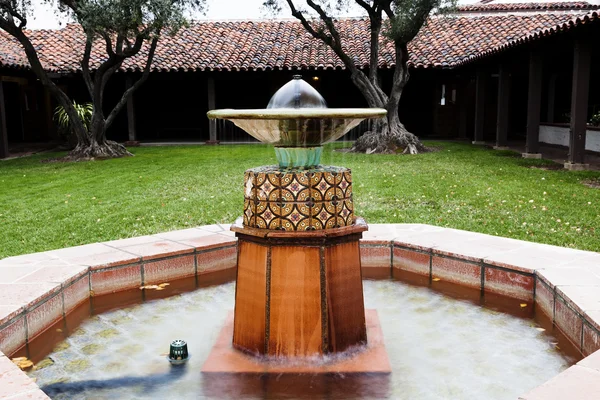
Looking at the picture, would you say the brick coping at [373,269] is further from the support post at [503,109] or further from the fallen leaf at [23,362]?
the support post at [503,109]

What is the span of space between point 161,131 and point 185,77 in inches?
90.7

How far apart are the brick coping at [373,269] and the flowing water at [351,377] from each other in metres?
0.22

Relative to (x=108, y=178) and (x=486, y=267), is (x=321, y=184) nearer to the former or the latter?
(x=486, y=267)

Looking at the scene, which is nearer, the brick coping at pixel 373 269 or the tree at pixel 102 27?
the brick coping at pixel 373 269

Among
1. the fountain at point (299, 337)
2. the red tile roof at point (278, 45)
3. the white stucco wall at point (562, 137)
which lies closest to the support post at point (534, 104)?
the white stucco wall at point (562, 137)

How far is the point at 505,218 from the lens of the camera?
259 inches

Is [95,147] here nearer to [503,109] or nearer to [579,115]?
[503,109]

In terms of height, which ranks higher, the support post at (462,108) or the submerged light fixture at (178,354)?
the support post at (462,108)

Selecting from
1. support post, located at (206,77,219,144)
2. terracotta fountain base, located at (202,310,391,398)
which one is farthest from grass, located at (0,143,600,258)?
support post, located at (206,77,219,144)

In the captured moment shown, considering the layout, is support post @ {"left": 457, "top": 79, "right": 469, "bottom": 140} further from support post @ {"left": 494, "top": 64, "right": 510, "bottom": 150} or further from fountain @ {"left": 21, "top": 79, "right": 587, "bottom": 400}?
fountain @ {"left": 21, "top": 79, "right": 587, "bottom": 400}

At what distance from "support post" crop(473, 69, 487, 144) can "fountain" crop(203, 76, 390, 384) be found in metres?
15.7

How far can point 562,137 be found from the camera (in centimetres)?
1659

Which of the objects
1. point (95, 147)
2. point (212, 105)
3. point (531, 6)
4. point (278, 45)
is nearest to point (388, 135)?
point (212, 105)

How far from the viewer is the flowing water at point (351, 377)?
2799mm
